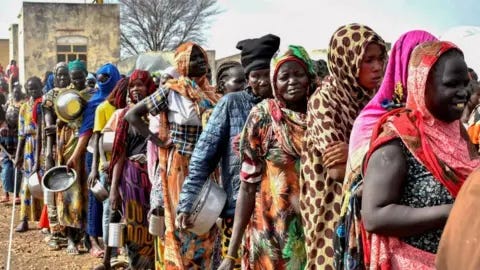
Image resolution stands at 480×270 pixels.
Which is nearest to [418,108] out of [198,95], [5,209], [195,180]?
[195,180]

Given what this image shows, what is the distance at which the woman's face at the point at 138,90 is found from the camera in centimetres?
643

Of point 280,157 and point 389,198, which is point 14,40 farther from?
point 389,198

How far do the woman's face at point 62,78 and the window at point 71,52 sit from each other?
24929mm

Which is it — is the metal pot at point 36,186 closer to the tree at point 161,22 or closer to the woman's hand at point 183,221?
the woman's hand at point 183,221

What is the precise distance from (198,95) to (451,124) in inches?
117

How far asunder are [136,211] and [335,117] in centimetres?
357

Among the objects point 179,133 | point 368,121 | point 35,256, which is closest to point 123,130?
point 179,133

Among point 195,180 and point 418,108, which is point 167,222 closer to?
point 195,180

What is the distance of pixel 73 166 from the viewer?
27.5ft

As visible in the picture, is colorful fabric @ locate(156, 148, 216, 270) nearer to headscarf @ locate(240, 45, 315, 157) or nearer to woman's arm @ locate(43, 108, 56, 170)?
headscarf @ locate(240, 45, 315, 157)

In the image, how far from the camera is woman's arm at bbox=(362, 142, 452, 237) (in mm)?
2484

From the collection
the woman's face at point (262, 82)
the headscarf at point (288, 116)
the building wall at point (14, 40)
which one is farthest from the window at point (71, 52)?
the headscarf at point (288, 116)

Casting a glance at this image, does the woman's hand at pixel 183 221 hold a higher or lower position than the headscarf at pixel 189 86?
lower

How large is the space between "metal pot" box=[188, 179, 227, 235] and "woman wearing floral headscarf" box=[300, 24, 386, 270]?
1.11m
